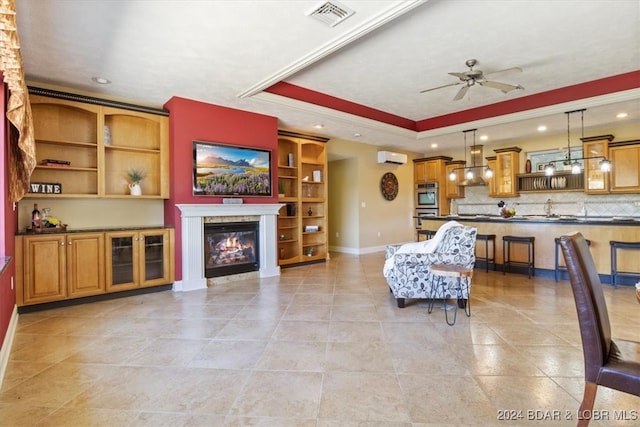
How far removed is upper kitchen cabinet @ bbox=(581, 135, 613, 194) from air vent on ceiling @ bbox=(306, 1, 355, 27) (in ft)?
20.3

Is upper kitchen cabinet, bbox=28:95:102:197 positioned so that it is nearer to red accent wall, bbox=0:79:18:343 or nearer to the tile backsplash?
red accent wall, bbox=0:79:18:343

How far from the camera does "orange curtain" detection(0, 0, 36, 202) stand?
68.2 inches

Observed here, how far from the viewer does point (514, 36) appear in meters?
3.30

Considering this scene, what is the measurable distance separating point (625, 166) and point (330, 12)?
22.2ft

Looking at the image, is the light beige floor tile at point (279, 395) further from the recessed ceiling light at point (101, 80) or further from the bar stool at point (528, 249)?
the bar stool at point (528, 249)

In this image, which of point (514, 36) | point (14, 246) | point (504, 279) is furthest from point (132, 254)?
point (504, 279)

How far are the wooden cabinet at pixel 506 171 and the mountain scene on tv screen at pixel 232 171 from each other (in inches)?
227

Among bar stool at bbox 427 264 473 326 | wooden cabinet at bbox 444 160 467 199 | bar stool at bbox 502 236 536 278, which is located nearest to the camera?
bar stool at bbox 427 264 473 326

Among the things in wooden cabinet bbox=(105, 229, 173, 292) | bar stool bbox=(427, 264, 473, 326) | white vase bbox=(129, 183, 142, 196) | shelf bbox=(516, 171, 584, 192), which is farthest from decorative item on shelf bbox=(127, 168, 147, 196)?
shelf bbox=(516, 171, 584, 192)

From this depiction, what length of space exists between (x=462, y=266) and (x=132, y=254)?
4169 mm

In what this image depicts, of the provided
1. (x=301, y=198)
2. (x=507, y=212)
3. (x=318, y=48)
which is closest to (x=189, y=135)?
(x=318, y=48)

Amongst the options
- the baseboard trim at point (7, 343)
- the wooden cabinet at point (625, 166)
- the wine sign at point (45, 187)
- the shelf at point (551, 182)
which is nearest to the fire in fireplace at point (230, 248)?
the wine sign at point (45, 187)

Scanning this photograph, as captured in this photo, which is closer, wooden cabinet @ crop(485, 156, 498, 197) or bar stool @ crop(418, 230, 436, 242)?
bar stool @ crop(418, 230, 436, 242)

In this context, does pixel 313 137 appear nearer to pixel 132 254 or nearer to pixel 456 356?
pixel 132 254
